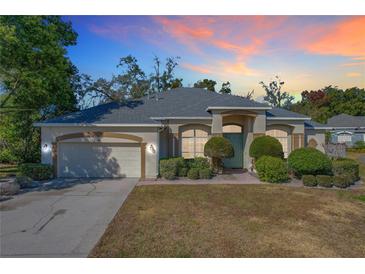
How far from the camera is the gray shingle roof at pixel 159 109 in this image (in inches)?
573

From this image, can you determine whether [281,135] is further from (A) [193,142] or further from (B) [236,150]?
(A) [193,142]

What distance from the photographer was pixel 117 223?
7320mm

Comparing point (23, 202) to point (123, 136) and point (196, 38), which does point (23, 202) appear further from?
point (196, 38)

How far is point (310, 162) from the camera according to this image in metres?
12.6

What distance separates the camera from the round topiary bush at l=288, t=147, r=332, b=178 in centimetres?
1256

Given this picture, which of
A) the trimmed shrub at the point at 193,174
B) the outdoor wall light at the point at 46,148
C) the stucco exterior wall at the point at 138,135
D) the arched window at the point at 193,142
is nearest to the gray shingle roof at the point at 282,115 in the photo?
the arched window at the point at 193,142

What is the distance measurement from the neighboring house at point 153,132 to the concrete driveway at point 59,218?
2127mm

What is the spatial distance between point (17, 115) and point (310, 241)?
20.4 meters

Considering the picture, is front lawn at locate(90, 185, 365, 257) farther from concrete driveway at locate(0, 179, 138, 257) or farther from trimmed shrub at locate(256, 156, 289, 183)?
trimmed shrub at locate(256, 156, 289, 183)

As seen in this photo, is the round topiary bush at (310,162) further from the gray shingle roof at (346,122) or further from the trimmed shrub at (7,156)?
the gray shingle roof at (346,122)

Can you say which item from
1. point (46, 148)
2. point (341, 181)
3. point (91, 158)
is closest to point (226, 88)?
point (341, 181)

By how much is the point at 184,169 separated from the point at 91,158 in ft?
17.6

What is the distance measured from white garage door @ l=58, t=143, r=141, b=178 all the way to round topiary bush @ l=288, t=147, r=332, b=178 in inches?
338
